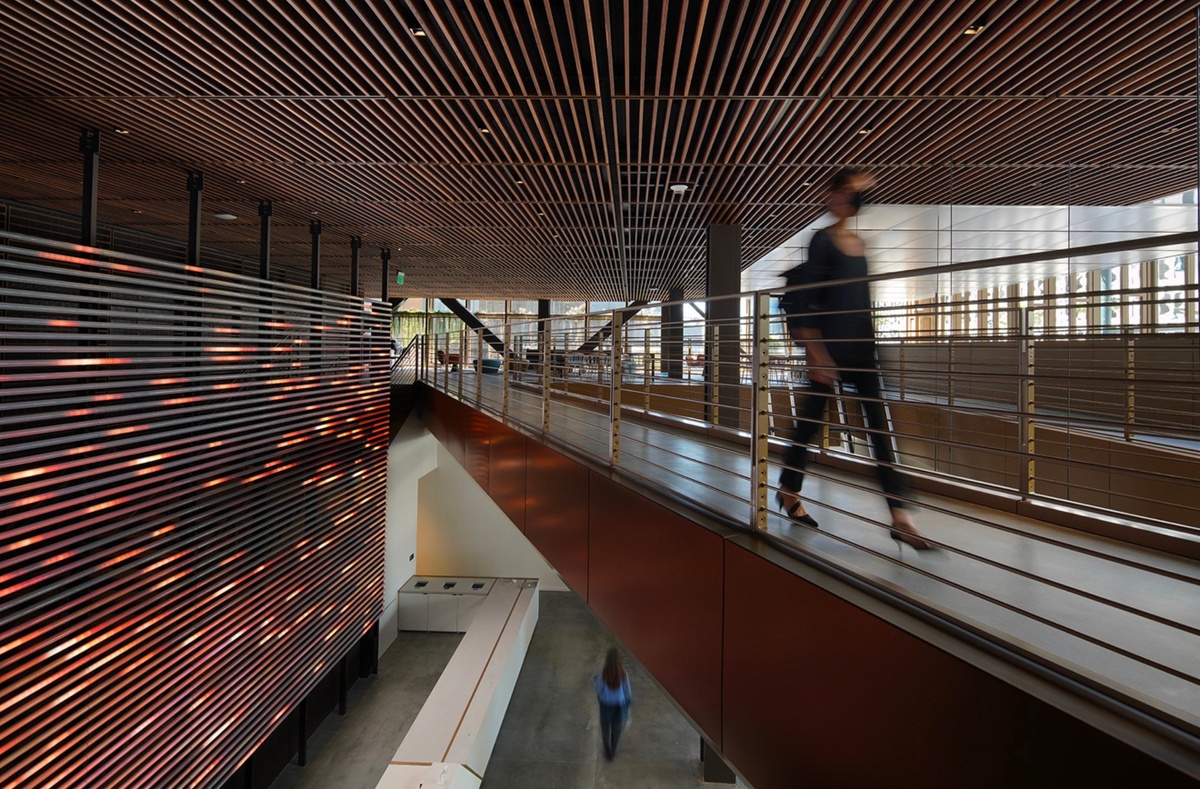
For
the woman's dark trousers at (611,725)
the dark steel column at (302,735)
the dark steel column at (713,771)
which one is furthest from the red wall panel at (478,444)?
the dark steel column at (713,771)

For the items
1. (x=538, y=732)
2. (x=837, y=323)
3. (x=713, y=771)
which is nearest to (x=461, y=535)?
(x=538, y=732)

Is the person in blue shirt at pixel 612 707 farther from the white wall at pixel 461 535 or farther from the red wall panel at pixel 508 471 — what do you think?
the white wall at pixel 461 535

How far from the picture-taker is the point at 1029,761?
1.17 meters

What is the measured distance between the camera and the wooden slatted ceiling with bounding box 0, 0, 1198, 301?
3.52 metres

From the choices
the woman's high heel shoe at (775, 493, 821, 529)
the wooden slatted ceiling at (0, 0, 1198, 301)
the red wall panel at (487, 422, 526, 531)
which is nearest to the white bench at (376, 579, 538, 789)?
the red wall panel at (487, 422, 526, 531)

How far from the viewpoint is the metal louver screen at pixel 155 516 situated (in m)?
4.09

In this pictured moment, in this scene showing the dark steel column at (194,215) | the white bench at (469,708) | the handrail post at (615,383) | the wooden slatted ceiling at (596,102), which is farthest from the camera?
the white bench at (469,708)

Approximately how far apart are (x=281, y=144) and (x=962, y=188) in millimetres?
6939

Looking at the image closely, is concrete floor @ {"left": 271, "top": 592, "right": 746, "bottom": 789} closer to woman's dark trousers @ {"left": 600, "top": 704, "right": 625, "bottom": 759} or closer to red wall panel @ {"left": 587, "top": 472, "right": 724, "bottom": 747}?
woman's dark trousers @ {"left": 600, "top": 704, "right": 625, "bottom": 759}

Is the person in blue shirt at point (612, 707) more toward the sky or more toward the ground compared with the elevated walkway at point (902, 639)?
more toward the ground

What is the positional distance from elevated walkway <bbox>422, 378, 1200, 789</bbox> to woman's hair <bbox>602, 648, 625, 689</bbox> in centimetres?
563

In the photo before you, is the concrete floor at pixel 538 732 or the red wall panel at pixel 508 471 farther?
the concrete floor at pixel 538 732

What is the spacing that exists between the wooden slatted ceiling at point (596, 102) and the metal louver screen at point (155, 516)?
1.27 m

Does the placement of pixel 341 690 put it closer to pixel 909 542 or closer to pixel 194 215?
pixel 194 215
